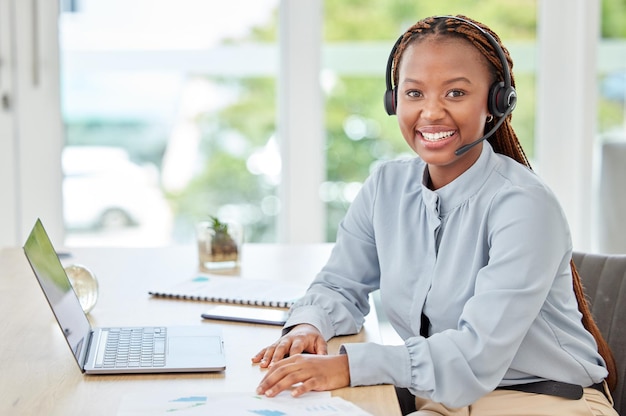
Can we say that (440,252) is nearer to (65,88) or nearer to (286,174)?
(286,174)

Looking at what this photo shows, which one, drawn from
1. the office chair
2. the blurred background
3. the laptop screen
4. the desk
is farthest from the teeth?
the blurred background

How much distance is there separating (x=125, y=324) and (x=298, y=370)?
1.38ft

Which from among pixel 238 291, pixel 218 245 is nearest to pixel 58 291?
pixel 238 291

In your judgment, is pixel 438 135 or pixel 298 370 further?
pixel 438 135

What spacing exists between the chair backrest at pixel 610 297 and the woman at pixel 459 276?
0.12 meters

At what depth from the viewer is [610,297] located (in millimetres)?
1682

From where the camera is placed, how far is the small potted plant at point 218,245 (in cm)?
199

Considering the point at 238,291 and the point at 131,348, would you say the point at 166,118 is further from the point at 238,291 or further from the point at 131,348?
the point at 131,348

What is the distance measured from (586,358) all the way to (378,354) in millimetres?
386

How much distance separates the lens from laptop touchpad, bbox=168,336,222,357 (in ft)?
4.29

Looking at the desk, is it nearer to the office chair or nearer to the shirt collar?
the shirt collar

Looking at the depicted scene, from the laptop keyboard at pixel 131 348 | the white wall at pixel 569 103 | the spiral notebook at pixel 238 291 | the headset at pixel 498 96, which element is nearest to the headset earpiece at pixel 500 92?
the headset at pixel 498 96

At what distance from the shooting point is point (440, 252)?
1.44 meters

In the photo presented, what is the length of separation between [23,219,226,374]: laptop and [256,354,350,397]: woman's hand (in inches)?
3.9
